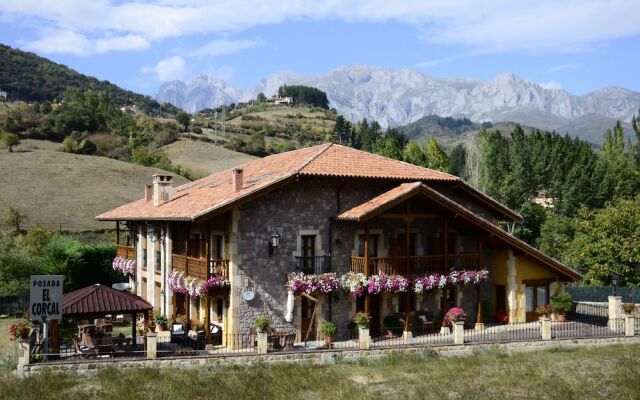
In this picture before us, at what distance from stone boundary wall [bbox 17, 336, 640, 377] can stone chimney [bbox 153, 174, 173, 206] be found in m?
12.4

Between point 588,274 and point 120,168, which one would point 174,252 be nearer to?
point 588,274

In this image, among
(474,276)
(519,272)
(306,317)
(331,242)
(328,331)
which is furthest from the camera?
(519,272)

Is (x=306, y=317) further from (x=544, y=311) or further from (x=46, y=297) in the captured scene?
(x=544, y=311)

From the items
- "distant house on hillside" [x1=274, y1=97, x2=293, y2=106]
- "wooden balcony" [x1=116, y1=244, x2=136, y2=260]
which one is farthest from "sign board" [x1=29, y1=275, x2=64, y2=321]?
"distant house on hillside" [x1=274, y1=97, x2=293, y2=106]

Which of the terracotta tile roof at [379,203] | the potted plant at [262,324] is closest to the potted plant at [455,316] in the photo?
the terracotta tile roof at [379,203]

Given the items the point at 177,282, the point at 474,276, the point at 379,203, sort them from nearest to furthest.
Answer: the point at 379,203
the point at 177,282
the point at 474,276

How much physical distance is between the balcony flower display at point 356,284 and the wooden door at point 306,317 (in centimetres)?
162

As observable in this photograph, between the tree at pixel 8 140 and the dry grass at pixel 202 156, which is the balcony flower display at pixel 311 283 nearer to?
the tree at pixel 8 140

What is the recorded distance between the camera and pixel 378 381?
19.4 metres

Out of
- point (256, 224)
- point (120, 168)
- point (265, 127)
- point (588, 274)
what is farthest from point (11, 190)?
point (265, 127)

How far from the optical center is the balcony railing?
2491 cm

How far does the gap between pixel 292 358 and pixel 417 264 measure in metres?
7.18

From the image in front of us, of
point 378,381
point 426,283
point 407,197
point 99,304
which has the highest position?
point 407,197

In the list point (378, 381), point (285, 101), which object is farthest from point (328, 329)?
point (285, 101)
